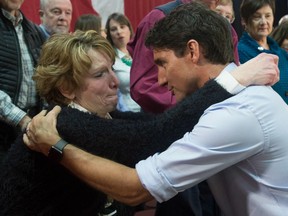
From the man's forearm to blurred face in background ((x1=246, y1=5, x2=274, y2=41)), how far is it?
81.2 inches

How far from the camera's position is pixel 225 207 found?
154 cm

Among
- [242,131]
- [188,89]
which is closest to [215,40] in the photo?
[188,89]

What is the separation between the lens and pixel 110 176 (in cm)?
138

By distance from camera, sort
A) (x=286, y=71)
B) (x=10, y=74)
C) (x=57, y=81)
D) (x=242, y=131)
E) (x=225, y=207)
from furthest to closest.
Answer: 1. (x=286, y=71)
2. (x=10, y=74)
3. (x=57, y=81)
4. (x=225, y=207)
5. (x=242, y=131)

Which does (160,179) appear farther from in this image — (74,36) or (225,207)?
(74,36)

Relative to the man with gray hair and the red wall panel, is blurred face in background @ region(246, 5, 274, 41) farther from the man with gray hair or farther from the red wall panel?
the red wall panel

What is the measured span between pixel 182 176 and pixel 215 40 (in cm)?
46

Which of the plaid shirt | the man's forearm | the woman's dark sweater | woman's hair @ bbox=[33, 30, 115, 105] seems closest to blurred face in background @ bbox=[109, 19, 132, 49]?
the plaid shirt

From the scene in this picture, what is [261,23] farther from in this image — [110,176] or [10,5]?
[110,176]

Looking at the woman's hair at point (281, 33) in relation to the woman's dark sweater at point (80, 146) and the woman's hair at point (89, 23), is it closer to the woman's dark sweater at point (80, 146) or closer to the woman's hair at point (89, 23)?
the woman's hair at point (89, 23)

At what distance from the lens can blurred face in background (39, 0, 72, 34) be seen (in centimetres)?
321

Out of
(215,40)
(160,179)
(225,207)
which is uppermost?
(215,40)

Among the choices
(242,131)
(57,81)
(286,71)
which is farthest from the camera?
(286,71)

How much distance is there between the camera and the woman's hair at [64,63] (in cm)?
171
